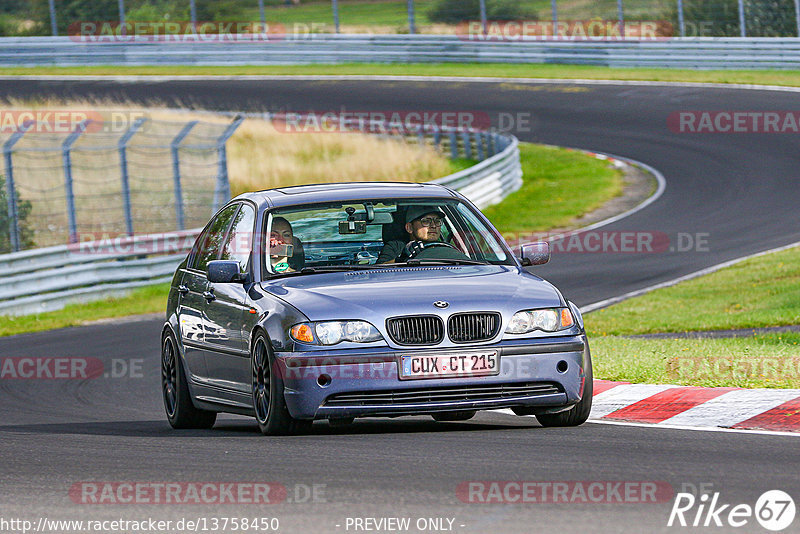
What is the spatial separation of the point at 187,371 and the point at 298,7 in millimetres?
40672

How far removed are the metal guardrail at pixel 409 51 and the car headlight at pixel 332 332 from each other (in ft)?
107

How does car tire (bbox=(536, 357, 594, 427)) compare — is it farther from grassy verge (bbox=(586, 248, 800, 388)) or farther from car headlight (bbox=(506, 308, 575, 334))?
grassy verge (bbox=(586, 248, 800, 388))

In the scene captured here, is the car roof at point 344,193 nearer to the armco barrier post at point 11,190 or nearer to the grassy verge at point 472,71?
the armco barrier post at point 11,190

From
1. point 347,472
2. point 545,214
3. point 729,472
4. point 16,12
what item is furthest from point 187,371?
point 16,12

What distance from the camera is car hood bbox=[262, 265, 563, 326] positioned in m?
8.00

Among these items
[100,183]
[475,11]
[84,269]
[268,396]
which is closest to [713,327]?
[268,396]

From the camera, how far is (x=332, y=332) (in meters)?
7.98

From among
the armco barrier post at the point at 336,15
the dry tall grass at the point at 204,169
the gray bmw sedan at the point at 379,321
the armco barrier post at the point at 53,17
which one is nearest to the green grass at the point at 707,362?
the gray bmw sedan at the point at 379,321

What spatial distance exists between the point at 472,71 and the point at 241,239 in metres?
35.3

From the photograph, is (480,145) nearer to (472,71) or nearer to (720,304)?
(472,71)

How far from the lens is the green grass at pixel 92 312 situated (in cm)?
1927

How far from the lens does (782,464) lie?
265 inches

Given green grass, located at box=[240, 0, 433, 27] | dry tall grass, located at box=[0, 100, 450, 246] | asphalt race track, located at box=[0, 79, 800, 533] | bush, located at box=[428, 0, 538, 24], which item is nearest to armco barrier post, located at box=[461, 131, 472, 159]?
dry tall grass, located at box=[0, 100, 450, 246]

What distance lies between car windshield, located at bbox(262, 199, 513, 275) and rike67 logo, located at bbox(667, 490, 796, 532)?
3.47 m
